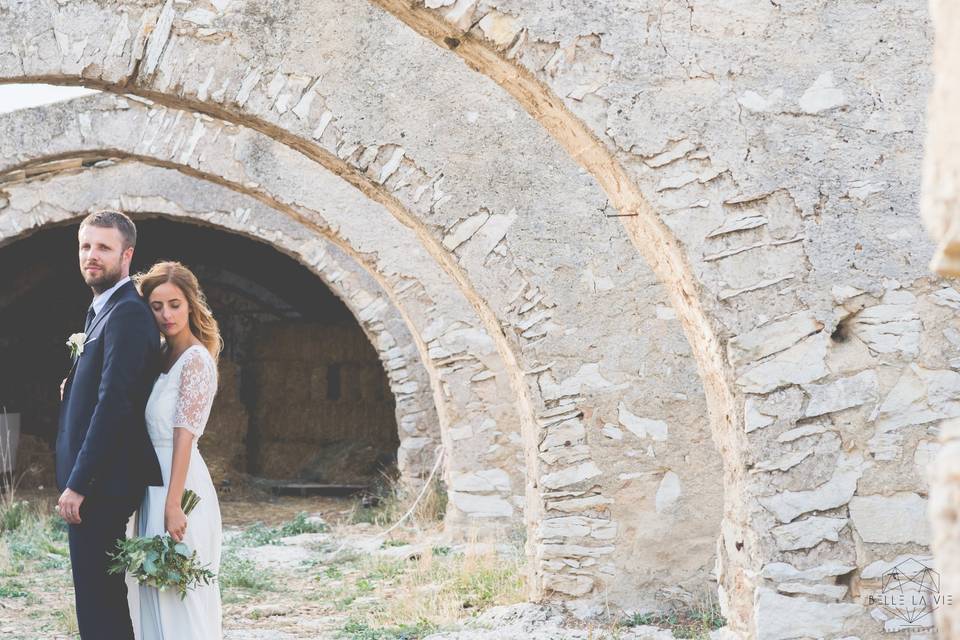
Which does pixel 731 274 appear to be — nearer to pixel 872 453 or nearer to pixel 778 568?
pixel 872 453

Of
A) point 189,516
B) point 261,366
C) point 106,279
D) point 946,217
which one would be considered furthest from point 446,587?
point 261,366

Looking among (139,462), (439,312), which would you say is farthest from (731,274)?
(439,312)

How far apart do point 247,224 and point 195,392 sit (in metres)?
5.82

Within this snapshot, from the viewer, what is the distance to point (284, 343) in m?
13.5

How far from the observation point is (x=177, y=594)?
3.27m

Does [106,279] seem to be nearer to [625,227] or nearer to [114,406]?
[114,406]

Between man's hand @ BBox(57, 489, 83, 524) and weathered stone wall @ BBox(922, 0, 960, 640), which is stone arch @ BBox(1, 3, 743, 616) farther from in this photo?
weathered stone wall @ BBox(922, 0, 960, 640)

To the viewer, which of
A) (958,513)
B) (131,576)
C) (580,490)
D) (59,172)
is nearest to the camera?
(958,513)

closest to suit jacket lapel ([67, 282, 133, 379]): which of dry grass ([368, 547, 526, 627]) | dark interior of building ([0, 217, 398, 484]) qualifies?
dry grass ([368, 547, 526, 627])

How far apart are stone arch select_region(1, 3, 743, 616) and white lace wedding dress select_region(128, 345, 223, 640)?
1.43 metres

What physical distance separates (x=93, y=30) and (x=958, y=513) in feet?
13.2

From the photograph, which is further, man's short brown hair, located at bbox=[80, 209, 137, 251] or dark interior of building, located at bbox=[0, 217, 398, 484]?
dark interior of building, located at bbox=[0, 217, 398, 484]

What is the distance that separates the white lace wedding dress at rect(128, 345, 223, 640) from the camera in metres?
3.29

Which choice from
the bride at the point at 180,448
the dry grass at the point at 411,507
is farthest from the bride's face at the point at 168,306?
the dry grass at the point at 411,507
